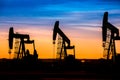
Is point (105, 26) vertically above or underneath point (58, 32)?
above

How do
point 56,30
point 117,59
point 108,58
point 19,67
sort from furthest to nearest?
point 56,30
point 19,67
point 108,58
point 117,59

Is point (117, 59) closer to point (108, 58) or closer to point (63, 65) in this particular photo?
point (108, 58)

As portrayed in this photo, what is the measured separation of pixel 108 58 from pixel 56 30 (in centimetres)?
1487

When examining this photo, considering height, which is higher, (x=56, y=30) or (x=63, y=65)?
(x=56, y=30)

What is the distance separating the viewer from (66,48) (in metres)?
76.0

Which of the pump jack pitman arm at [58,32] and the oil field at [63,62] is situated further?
the pump jack pitman arm at [58,32]

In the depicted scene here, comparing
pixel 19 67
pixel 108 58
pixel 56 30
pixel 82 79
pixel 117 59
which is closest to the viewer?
pixel 82 79

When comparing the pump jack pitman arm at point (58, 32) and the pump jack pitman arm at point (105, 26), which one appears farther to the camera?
the pump jack pitman arm at point (58, 32)

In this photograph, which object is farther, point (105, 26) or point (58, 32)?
point (58, 32)

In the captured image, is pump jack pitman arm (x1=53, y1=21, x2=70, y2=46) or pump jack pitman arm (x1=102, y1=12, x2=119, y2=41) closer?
pump jack pitman arm (x1=102, y1=12, x2=119, y2=41)

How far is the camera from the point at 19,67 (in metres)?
67.6

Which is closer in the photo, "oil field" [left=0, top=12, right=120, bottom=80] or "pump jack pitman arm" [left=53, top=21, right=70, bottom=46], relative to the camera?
"oil field" [left=0, top=12, right=120, bottom=80]

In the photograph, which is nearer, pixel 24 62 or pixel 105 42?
pixel 105 42

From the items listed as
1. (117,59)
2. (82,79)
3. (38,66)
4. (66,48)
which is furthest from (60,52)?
(82,79)
